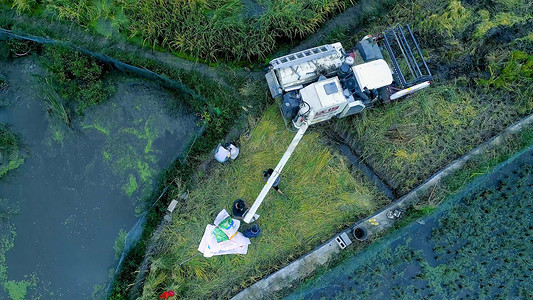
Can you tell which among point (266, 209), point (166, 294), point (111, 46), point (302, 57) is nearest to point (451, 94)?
point (302, 57)

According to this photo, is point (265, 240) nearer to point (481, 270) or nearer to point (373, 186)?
point (373, 186)

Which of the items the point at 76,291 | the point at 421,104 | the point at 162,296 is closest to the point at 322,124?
the point at 421,104

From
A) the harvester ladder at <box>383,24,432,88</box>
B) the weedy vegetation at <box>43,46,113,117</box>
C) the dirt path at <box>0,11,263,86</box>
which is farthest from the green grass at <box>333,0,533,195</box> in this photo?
the weedy vegetation at <box>43,46,113,117</box>

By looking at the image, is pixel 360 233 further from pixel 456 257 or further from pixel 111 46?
pixel 111 46

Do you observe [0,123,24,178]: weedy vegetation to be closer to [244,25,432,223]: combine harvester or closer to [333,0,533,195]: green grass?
[244,25,432,223]: combine harvester

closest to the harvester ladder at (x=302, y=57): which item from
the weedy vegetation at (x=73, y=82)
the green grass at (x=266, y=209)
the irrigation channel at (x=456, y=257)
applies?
the green grass at (x=266, y=209)

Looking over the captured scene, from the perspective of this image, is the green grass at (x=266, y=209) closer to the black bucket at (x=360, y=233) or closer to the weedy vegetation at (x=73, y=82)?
the black bucket at (x=360, y=233)

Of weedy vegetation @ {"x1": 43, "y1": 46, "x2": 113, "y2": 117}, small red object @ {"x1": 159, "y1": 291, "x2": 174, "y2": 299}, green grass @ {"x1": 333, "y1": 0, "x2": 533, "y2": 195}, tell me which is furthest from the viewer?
weedy vegetation @ {"x1": 43, "y1": 46, "x2": 113, "y2": 117}
